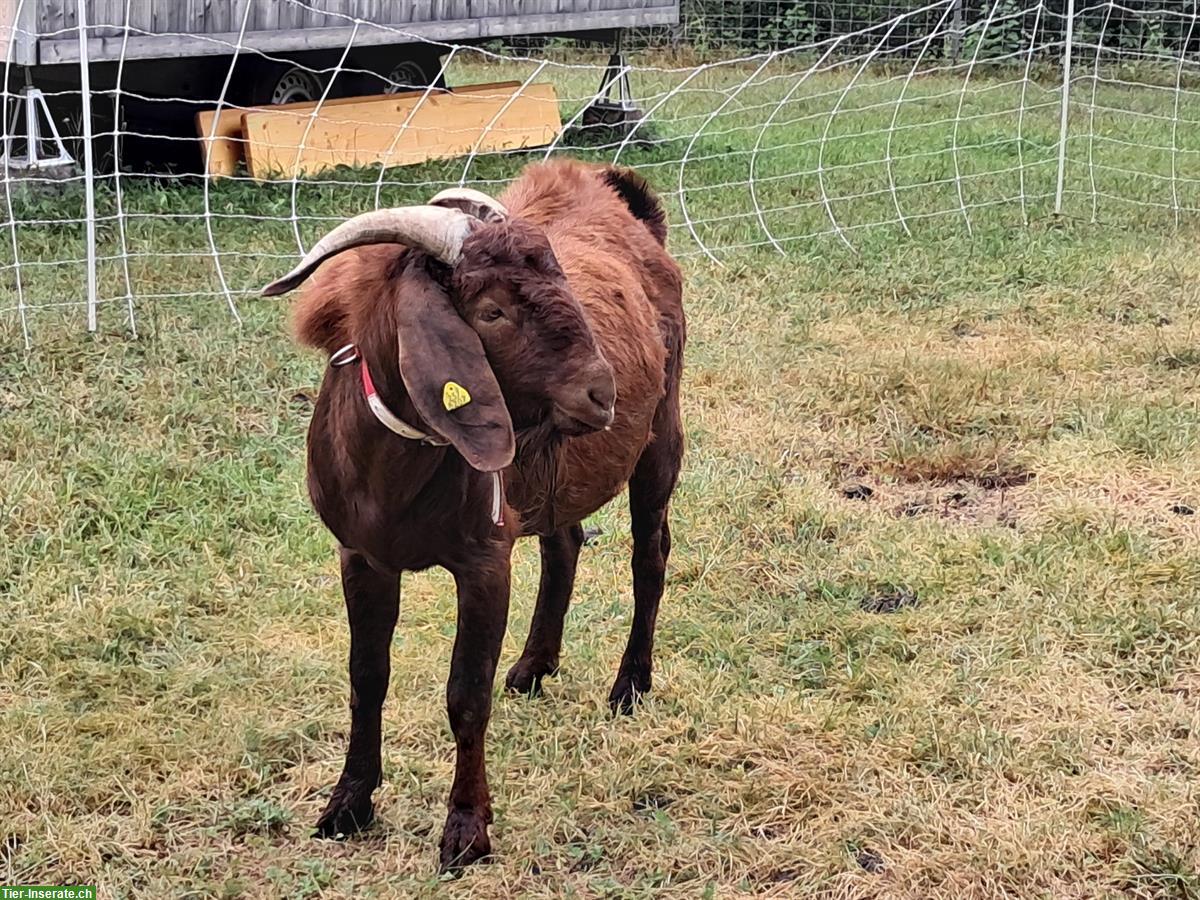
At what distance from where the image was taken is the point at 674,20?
14.2m

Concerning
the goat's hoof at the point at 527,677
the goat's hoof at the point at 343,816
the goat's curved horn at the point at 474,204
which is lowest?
the goat's hoof at the point at 343,816

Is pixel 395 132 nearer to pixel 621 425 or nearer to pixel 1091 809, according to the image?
pixel 621 425

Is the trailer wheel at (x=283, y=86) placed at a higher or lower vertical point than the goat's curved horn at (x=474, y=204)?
higher

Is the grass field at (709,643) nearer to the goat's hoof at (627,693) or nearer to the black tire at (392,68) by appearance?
the goat's hoof at (627,693)

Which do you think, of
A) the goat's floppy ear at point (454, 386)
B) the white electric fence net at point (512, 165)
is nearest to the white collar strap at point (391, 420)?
the goat's floppy ear at point (454, 386)

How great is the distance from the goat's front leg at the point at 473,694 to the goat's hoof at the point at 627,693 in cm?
81

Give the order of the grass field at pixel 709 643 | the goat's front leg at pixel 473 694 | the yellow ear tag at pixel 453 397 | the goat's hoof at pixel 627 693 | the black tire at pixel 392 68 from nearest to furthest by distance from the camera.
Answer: the yellow ear tag at pixel 453 397
the goat's front leg at pixel 473 694
the grass field at pixel 709 643
the goat's hoof at pixel 627 693
the black tire at pixel 392 68

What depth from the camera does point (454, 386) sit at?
108 inches

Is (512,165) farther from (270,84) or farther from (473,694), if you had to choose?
(473,694)

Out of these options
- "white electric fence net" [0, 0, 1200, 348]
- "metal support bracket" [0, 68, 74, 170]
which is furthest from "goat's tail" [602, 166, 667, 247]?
"metal support bracket" [0, 68, 74, 170]

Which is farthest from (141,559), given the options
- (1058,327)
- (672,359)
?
(1058,327)

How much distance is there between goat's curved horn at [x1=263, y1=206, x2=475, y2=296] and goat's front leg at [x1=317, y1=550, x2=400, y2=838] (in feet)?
2.71

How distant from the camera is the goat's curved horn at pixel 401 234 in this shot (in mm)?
2832

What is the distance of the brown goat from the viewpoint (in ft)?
9.30
